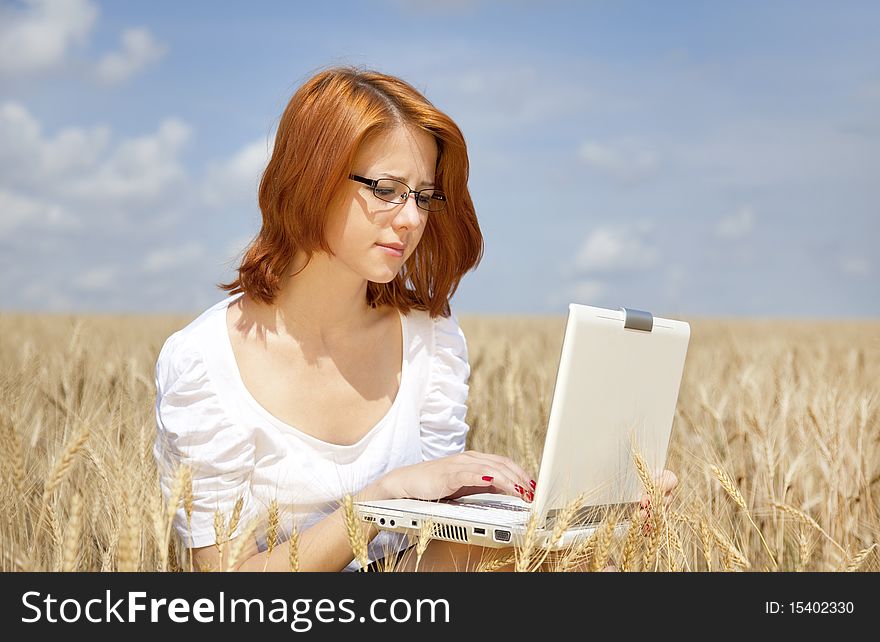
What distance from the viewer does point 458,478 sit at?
4.99 feet

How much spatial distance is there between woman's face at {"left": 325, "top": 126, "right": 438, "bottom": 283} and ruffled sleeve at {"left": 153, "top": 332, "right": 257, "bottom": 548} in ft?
1.27

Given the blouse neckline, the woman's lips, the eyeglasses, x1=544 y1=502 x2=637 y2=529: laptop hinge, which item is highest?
the eyeglasses

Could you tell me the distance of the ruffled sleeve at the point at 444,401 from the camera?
2.12m

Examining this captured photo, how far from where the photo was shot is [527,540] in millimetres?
1291

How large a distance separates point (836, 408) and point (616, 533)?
4.55 ft

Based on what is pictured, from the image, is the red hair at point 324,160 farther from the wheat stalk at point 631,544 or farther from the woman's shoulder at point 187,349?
the wheat stalk at point 631,544

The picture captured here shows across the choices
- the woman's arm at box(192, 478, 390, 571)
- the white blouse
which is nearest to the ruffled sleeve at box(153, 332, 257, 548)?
the white blouse

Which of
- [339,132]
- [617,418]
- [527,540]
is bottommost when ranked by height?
[527,540]

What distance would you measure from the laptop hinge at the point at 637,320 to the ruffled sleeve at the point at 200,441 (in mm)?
799

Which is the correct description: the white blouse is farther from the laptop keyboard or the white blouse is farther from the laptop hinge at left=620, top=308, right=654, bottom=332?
the laptop hinge at left=620, top=308, right=654, bottom=332

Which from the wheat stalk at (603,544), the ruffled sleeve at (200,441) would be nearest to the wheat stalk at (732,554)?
the wheat stalk at (603,544)

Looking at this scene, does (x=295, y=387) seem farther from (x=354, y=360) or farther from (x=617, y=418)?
(x=617, y=418)

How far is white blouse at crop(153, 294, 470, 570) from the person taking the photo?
1733 mm

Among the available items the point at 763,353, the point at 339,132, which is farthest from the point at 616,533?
the point at 763,353
